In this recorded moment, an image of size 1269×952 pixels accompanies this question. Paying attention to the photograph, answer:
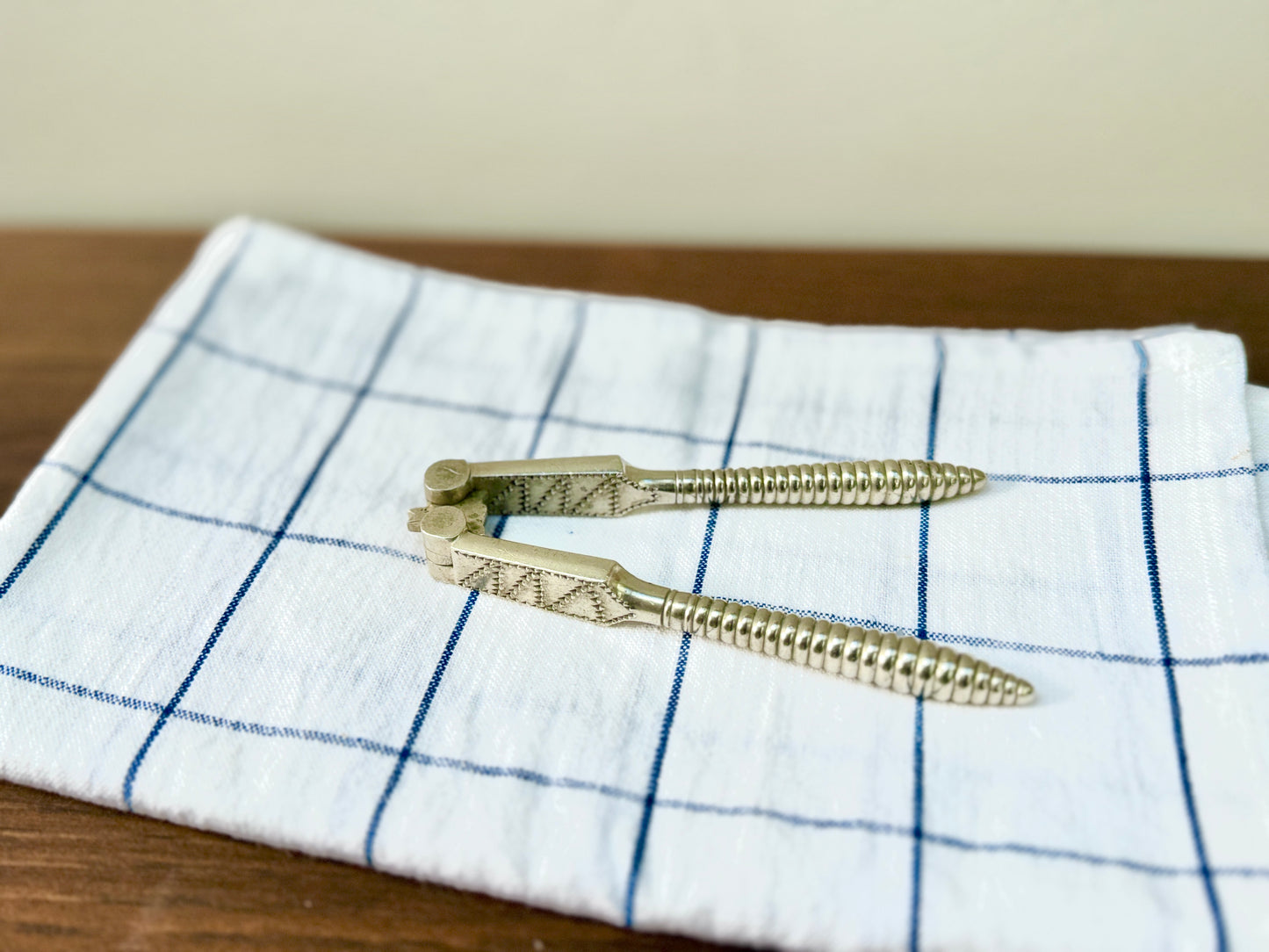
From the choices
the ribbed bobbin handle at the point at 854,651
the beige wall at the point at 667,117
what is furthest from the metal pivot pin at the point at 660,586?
the beige wall at the point at 667,117

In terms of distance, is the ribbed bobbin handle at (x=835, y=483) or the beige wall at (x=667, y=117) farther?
the beige wall at (x=667, y=117)

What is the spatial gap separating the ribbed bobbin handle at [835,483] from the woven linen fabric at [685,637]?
1cm

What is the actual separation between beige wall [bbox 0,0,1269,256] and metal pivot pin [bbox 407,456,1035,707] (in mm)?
309

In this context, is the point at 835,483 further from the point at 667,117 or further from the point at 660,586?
the point at 667,117

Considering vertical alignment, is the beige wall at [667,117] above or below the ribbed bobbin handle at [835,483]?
above

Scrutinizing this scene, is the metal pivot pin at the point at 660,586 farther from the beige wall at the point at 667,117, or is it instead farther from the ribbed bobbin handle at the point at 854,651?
the beige wall at the point at 667,117

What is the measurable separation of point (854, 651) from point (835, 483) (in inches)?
4.4

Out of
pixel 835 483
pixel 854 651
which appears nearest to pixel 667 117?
pixel 835 483

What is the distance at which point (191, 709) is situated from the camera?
1.69ft

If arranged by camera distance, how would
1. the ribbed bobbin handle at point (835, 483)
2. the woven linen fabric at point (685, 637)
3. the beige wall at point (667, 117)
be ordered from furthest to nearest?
the beige wall at point (667, 117) < the ribbed bobbin handle at point (835, 483) < the woven linen fabric at point (685, 637)

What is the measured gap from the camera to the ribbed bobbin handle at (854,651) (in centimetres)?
48

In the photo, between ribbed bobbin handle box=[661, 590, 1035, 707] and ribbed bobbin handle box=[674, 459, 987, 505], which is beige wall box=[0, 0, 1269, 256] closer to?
ribbed bobbin handle box=[674, 459, 987, 505]

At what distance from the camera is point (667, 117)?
785 mm

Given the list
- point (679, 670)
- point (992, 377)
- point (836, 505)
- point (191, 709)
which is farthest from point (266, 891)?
point (992, 377)
